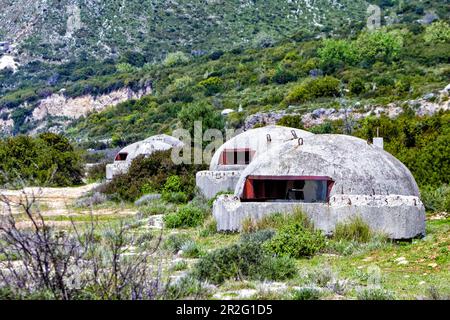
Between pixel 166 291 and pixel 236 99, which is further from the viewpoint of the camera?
pixel 236 99

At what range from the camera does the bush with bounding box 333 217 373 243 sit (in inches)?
643

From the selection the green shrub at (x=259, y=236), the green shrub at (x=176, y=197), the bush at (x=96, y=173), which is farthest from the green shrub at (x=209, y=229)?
the bush at (x=96, y=173)

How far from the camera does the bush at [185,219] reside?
2073 cm

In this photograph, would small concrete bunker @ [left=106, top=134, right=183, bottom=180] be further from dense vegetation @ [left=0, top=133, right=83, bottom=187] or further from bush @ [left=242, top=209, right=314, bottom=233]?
bush @ [left=242, top=209, right=314, bottom=233]

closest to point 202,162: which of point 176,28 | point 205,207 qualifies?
point 205,207

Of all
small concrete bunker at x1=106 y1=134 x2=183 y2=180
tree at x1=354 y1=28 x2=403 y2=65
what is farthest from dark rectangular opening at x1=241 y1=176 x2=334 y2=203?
tree at x1=354 y1=28 x2=403 y2=65

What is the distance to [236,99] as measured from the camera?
71750 mm

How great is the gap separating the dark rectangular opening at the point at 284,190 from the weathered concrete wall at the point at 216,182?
5667mm

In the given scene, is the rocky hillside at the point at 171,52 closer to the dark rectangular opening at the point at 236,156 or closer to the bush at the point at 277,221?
the dark rectangular opening at the point at 236,156

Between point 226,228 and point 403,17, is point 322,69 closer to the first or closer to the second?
point 403,17

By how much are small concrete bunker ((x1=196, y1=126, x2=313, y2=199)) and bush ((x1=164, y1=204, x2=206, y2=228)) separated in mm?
5551

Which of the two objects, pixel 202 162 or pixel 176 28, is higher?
pixel 176 28
